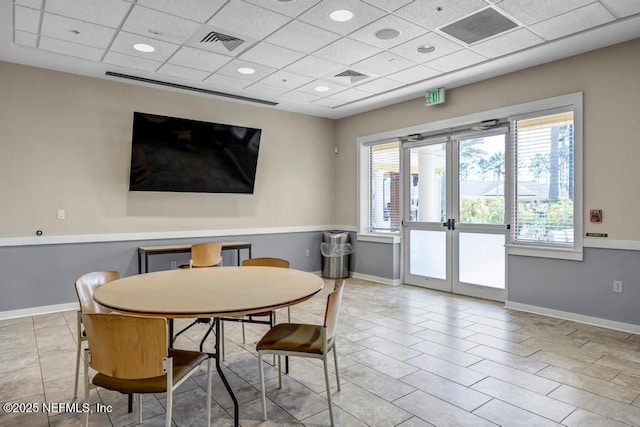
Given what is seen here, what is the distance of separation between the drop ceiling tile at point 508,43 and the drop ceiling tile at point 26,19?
14.0 ft

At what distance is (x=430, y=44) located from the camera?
4156 millimetres

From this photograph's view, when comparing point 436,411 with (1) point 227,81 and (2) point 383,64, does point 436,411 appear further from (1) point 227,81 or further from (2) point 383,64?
(1) point 227,81

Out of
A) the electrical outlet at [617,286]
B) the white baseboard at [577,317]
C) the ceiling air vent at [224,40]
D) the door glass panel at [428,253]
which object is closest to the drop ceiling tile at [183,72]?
the ceiling air vent at [224,40]

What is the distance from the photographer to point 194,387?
2.90m

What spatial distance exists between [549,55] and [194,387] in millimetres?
4935

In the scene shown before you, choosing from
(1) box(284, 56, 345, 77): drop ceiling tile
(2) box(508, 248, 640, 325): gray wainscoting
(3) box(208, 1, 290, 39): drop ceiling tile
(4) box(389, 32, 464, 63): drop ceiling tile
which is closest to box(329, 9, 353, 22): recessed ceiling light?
(3) box(208, 1, 290, 39): drop ceiling tile

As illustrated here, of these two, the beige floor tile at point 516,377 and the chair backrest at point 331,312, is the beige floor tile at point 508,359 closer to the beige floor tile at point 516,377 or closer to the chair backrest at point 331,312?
the beige floor tile at point 516,377

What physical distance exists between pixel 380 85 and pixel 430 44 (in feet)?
4.76

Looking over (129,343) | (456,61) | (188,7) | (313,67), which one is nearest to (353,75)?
(313,67)

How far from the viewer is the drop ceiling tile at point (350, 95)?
5.88 meters

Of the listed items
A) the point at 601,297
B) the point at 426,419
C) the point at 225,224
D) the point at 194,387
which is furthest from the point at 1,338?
the point at 601,297

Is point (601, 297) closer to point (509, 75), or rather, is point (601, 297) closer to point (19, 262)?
→ point (509, 75)

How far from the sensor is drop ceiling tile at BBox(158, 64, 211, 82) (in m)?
4.82

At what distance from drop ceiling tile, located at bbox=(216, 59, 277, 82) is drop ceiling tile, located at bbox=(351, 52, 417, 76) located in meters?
1.10
